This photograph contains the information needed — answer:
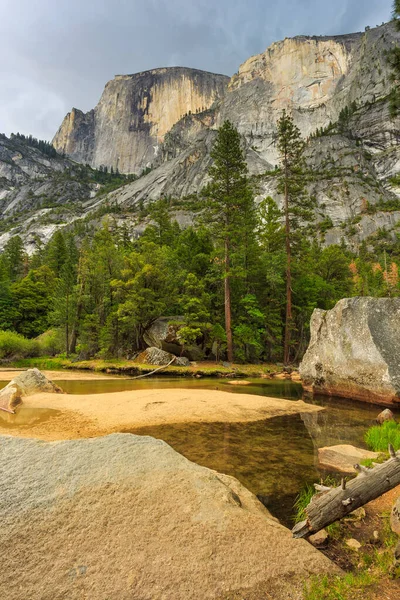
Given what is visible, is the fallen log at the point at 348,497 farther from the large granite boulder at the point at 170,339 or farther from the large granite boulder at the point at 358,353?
the large granite boulder at the point at 170,339

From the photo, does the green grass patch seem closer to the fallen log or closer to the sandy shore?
the fallen log

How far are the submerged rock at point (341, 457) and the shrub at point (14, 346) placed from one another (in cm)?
3153

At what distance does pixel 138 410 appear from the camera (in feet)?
35.1

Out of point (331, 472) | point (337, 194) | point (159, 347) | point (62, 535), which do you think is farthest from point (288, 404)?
point (337, 194)

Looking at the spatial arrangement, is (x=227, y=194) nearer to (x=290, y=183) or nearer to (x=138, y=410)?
(x=290, y=183)

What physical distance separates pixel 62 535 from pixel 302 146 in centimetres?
3210

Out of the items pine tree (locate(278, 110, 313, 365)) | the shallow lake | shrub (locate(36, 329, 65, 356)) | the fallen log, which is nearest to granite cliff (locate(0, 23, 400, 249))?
shrub (locate(36, 329, 65, 356))

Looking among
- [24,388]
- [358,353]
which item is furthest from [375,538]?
[24,388]

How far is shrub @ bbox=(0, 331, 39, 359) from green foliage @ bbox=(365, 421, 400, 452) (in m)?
31.9

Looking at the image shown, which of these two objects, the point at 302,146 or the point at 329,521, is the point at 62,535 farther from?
the point at 302,146

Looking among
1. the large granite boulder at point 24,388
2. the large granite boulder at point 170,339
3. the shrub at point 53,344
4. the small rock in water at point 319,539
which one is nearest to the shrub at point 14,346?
the shrub at point 53,344

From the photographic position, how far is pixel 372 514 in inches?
178

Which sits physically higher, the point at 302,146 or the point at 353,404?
the point at 302,146

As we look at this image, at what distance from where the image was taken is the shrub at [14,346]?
1177 inches
